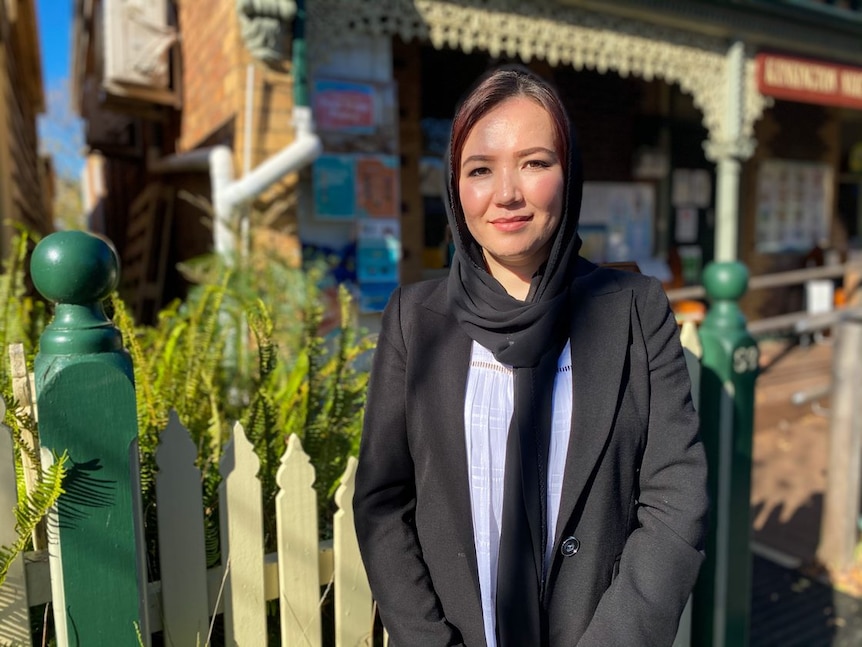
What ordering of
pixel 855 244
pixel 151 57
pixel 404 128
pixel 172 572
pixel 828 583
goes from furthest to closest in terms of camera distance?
pixel 855 244, pixel 404 128, pixel 151 57, pixel 828 583, pixel 172 572

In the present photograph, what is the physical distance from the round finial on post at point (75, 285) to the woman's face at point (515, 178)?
701 mm

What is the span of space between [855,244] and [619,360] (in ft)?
36.8

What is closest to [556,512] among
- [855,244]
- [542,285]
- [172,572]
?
[542,285]

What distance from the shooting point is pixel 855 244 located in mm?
10609

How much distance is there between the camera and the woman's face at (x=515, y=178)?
4.14 feet

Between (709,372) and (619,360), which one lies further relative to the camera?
(709,372)

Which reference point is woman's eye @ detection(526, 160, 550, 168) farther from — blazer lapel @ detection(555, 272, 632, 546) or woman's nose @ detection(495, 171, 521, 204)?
blazer lapel @ detection(555, 272, 632, 546)

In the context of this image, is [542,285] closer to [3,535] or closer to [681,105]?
[3,535]

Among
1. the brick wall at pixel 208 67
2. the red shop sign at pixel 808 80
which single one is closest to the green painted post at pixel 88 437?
the brick wall at pixel 208 67

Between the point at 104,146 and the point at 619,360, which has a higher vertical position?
the point at 104,146

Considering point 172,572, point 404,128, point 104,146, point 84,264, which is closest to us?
point 84,264

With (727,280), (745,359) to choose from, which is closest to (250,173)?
(727,280)

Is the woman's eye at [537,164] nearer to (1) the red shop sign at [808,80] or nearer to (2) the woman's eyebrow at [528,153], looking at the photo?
(2) the woman's eyebrow at [528,153]

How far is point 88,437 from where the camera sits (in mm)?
1296
